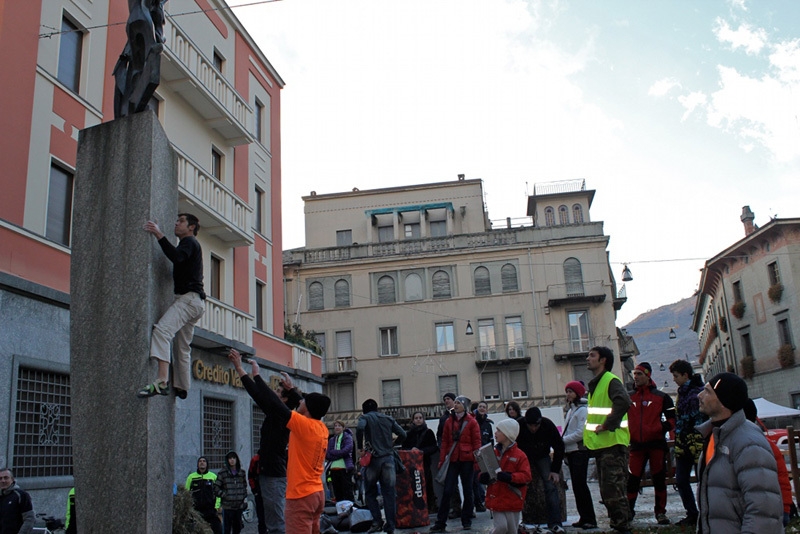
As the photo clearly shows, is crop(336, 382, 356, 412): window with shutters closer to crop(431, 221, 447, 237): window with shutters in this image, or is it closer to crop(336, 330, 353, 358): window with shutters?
crop(336, 330, 353, 358): window with shutters

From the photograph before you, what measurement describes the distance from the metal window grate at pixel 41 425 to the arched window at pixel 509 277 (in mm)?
33539

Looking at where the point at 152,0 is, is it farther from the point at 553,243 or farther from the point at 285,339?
the point at 553,243

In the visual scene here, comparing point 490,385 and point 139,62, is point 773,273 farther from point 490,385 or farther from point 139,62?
point 139,62

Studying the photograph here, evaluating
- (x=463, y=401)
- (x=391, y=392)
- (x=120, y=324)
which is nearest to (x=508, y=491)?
(x=463, y=401)

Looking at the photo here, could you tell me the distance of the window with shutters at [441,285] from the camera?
44.6m

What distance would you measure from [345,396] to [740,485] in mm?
41126

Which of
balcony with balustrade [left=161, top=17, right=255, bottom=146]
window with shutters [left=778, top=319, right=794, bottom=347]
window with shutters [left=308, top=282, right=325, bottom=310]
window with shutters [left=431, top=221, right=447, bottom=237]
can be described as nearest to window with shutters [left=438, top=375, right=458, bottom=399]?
window with shutters [left=308, top=282, right=325, bottom=310]

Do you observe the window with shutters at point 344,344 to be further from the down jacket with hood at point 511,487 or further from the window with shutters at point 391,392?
the down jacket with hood at point 511,487

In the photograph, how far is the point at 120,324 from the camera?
6238 millimetres

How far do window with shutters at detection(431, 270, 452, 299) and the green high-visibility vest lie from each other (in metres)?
36.5

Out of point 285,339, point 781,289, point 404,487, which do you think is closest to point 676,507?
point 404,487

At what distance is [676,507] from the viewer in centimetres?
1146

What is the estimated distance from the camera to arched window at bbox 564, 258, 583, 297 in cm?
4334

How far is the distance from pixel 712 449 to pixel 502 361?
127 ft
